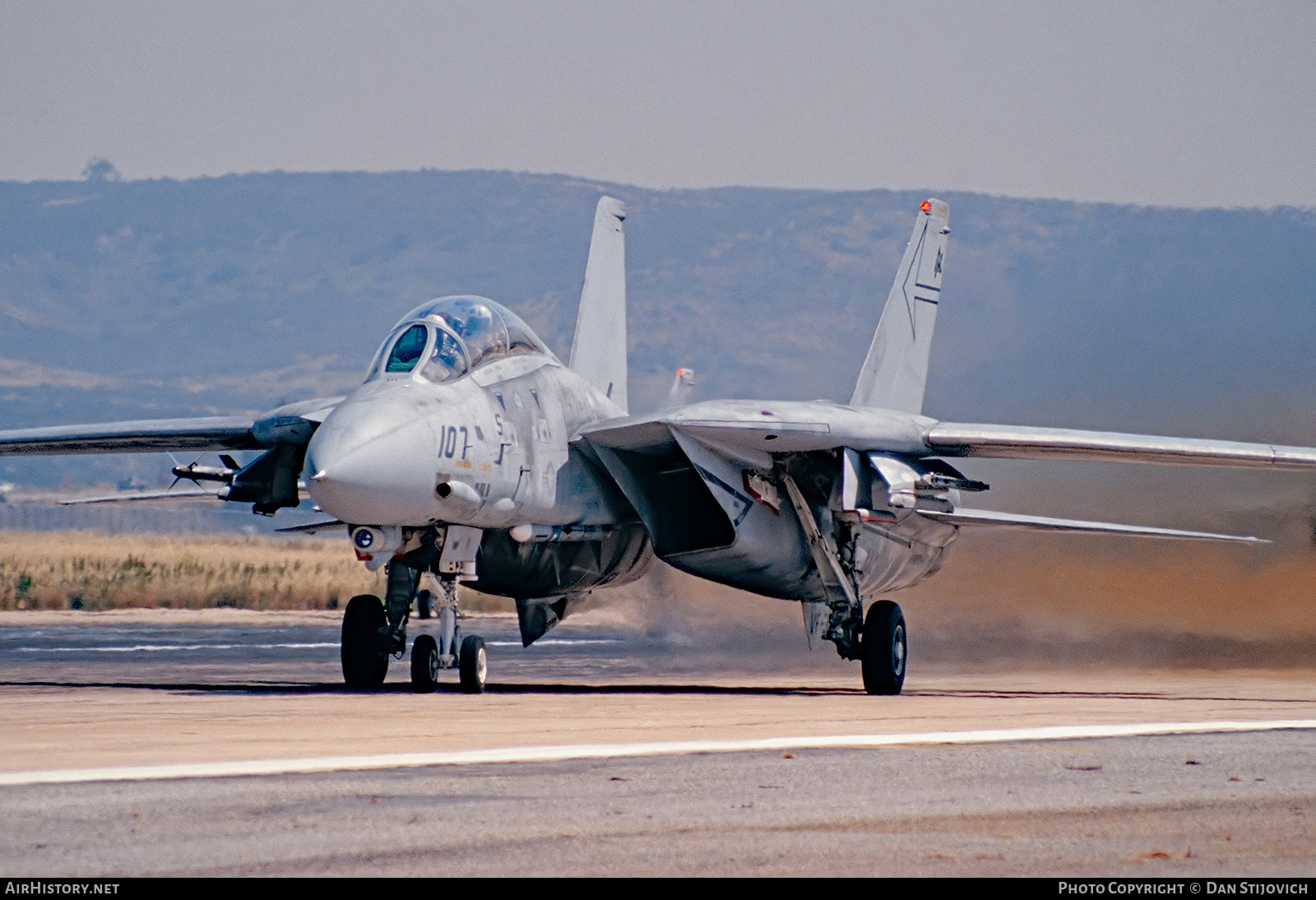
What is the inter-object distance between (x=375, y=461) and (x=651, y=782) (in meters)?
5.01

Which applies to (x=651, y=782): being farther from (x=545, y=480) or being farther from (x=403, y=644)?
(x=403, y=644)

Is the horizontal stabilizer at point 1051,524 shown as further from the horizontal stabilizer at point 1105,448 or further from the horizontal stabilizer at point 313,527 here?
the horizontal stabilizer at point 313,527

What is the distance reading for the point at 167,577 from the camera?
45.4 metres

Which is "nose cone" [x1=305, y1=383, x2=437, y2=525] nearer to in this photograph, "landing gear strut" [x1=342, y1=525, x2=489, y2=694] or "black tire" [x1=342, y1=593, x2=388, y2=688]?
"landing gear strut" [x1=342, y1=525, x2=489, y2=694]

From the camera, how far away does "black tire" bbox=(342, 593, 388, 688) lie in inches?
642

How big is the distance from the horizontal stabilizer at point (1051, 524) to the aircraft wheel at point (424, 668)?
183 inches

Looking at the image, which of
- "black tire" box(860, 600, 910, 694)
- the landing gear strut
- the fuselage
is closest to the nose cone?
the fuselage

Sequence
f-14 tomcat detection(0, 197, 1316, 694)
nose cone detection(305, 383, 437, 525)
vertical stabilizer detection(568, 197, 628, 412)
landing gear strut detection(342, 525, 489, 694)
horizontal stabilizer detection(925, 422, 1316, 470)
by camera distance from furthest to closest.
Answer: vertical stabilizer detection(568, 197, 628, 412) < horizontal stabilizer detection(925, 422, 1316, 470) < landing gear strut detection(342, 525, 489, 694) < f-14 tomcat detection(0, 197, 1316, 694) < nose cone detection(305, 383, 437, 525)

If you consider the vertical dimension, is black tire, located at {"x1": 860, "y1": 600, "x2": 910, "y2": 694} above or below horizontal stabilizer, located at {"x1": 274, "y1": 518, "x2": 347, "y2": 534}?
below

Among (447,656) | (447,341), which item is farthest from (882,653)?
(447,341)

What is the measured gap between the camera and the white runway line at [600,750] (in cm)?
901

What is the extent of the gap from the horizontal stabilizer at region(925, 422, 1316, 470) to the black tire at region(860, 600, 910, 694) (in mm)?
1562

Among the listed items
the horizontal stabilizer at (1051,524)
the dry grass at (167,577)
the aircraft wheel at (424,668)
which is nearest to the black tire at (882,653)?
the horizontal stabilizer at (1051,524)

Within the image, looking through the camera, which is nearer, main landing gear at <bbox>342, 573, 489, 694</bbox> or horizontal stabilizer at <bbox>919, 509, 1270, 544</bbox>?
main landing gear at <bbox>342, 573, 489, 694</bbox>
